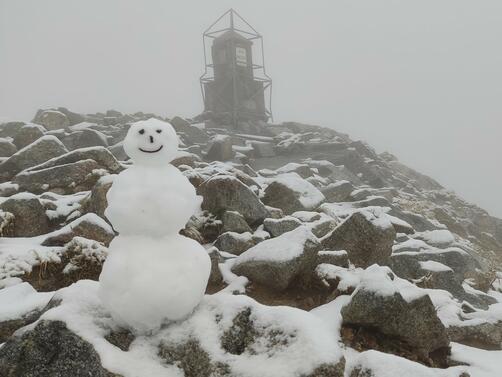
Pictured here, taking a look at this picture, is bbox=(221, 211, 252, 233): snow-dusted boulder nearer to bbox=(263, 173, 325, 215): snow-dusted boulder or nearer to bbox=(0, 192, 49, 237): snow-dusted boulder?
bbox=(263, 173, 325, 215): snow-dusted boulder

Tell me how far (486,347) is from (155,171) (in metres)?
5.95

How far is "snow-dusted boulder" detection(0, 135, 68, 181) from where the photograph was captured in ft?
38.8

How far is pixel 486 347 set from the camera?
6.18 meters

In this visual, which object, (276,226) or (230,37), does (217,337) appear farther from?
(230,37)

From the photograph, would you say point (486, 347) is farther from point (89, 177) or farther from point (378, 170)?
point (378, 170)

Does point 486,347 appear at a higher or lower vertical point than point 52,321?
lower

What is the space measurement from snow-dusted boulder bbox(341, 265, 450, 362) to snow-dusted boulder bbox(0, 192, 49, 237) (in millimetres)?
6473

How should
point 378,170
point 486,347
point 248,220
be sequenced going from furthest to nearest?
point 378,170 → point 248,220 → point 486,347

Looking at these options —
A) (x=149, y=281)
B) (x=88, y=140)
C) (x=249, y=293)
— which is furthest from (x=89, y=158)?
(x=149, y=281)

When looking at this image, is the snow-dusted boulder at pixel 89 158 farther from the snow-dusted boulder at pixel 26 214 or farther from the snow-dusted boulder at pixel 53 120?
the snow-dusted boulder at pixel 53 120

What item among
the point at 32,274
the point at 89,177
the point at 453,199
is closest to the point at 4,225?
the point at 32,274

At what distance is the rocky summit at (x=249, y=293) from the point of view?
354 cm

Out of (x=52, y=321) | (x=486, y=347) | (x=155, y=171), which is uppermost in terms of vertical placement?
(x=155, y=171)

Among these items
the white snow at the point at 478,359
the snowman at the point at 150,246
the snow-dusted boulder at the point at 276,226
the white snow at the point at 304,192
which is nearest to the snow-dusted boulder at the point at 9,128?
the white snow at the point at 304,192
